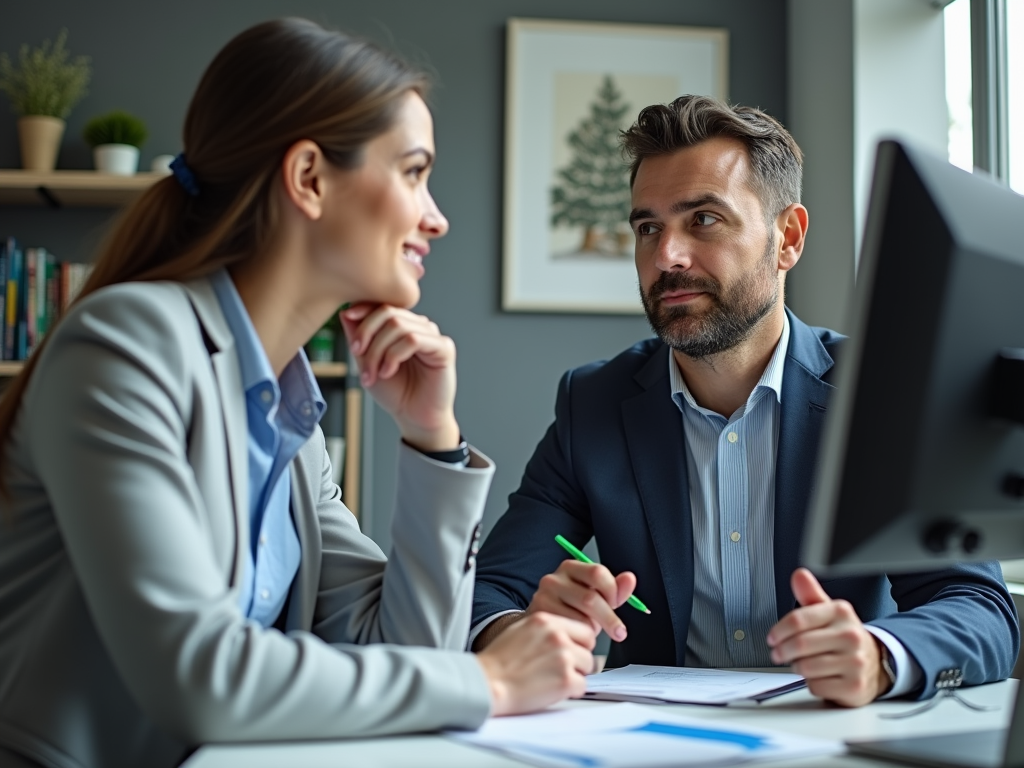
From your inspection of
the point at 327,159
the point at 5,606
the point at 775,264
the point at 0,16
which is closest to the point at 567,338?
the point at 775,264

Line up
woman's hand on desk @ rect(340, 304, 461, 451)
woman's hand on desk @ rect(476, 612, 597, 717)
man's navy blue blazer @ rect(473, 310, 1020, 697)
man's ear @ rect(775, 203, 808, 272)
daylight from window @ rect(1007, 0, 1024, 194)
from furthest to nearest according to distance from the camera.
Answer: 1. daylight from window @ rect(1007, 0, 1024, 194)
2. man's ear @ rect(775, 203, 808, 272)
3. man's navy blue blazer @ rect(473, 310, 1020, 697)
4. woman's hand on desk @ rect(340, 304, 461, 451)
5. woman's hand on desk @ rect(476, 612, 597, 717)

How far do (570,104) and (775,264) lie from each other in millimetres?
1639

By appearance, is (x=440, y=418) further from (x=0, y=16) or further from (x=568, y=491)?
(x=0, y=16)

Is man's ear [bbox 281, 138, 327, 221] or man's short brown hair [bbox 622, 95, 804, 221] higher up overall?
man's short brown hair [bbox 622, 95, 804, 221]

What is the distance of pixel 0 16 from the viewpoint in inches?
126

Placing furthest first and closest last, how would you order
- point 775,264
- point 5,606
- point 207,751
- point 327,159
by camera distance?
point 775,264
point 327,159
point 5,606
point 207,751

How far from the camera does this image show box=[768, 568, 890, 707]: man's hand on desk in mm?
1083

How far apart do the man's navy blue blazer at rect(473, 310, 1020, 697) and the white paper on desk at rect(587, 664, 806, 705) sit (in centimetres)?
27

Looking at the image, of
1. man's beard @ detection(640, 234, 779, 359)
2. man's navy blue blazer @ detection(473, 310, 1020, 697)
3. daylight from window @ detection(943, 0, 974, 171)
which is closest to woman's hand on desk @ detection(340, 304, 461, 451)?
man's navy blue blazer @ detection(473, 310, 1020, 697)

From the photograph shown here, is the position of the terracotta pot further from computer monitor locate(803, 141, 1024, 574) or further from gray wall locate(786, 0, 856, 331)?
computer monitor locate(803, 141, 1024, 574)

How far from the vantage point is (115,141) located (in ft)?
10.1

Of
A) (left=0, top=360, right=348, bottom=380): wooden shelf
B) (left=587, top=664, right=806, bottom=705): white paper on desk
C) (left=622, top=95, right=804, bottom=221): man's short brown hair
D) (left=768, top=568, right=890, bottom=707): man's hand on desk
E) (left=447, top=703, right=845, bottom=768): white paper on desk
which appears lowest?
(left=587, top=664, right=806, bottom=705): white paper on desk

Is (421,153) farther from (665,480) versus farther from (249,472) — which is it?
(665,480)

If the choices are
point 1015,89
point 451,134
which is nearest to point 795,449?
point 1015,89
